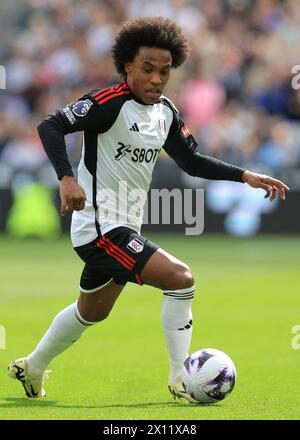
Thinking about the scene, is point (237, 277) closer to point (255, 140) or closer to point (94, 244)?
point (255, 140)

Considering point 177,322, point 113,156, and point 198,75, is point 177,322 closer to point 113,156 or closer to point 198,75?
point 113,156

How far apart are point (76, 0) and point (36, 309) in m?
12.5

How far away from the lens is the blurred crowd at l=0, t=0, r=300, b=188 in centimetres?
1911

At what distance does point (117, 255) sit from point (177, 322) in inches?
22.4

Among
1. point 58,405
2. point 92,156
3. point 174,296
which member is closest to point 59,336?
point 58,405

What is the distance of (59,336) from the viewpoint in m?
6.90

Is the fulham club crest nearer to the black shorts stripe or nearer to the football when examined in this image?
the black shorts stripe

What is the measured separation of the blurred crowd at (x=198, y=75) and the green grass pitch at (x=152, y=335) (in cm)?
231

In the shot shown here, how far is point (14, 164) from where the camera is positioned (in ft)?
66.2

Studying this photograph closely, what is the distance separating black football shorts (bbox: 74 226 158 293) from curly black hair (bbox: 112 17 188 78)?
46.0 inches

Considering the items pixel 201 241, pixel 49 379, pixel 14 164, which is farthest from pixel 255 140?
pixel 49 379

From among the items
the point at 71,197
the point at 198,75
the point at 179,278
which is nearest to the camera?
the point at 71,197

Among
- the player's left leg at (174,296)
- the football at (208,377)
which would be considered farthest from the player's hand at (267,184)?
the football at (208,377)

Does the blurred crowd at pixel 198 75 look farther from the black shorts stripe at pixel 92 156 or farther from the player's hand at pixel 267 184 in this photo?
the black shorts stripe at pixel 92 156
